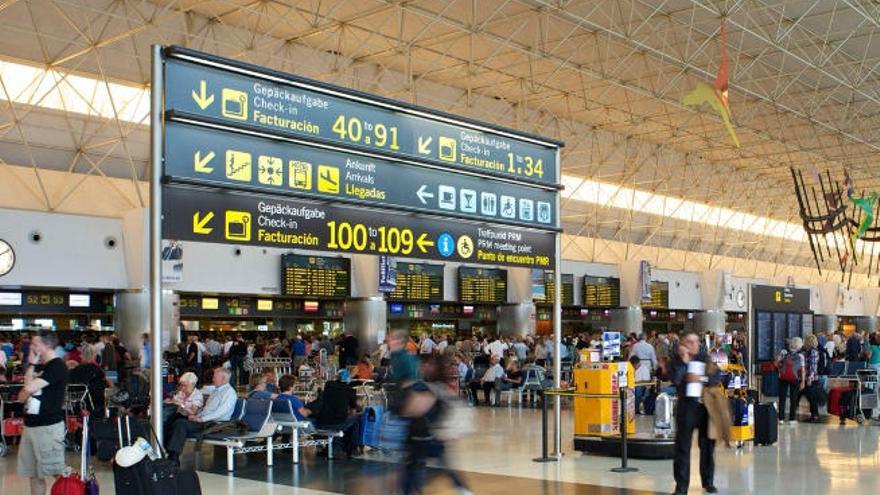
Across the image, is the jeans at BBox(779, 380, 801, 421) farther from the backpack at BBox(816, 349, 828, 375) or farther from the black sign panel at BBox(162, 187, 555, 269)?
the black sign panel at BBox(162, 187, 555, 269)

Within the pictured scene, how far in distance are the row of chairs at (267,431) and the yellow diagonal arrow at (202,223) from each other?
399 centimetres

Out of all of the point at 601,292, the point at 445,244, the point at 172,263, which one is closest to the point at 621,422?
the point at 445,244

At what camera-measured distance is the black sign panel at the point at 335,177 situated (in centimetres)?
847

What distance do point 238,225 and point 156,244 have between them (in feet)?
2.89

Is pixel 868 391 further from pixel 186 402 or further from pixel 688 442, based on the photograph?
pixel 186 402

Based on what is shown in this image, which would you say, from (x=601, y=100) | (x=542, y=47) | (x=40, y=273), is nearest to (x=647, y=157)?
(x=601, y=100)

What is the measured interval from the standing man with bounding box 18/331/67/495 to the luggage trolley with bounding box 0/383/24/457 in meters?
5.17

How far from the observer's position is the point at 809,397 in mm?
18312

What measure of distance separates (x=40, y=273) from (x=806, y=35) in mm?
20333

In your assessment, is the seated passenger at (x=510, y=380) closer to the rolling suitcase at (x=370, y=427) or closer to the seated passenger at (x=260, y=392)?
the rolling suitcase at (x=370, y=427)

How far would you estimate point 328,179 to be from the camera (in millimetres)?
9680

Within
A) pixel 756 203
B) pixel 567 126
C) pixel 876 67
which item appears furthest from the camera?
pixel 756 203

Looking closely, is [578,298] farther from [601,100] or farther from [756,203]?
[756,203]

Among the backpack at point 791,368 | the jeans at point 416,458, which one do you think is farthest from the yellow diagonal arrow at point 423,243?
the backpack at point 791,368
